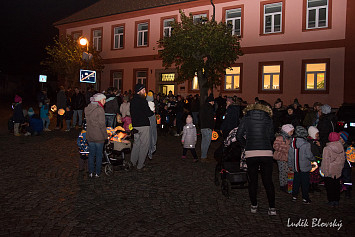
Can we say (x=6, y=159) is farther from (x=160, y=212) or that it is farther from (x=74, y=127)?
(x=74, y=127)

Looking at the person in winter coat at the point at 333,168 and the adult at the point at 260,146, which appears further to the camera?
the person in winter coat at the point at 333,168

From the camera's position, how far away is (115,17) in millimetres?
32156

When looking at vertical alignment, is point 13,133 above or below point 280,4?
below

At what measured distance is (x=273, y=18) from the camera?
77.4ft

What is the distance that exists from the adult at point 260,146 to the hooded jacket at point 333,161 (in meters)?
→ 1.47

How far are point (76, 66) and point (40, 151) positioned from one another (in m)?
20.9

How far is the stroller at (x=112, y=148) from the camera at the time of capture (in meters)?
8.38

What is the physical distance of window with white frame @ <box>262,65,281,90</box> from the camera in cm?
2338

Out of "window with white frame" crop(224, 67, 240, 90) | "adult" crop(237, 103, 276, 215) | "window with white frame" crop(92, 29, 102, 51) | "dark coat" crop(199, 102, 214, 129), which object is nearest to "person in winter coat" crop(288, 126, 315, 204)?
"adult" crop(237, 103, 276, 215)

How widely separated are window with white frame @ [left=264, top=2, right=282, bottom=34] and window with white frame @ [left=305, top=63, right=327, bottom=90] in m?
3.38

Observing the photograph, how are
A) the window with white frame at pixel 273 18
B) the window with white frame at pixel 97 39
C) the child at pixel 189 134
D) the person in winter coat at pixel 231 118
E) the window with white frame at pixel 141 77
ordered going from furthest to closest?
the window with white frame at pixel 97 39 < the window with white frame at pixel 141 77 < the window with white frame at pixel 273 18 < the child at pixel 189 134 < the person in winter coat at pixel 231 118

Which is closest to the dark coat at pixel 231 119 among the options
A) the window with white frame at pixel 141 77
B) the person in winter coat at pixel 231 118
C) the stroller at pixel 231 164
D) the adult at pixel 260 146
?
the person in winter coat at pixel 231 118

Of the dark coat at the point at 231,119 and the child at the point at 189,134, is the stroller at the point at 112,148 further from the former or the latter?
the dark coat at the point at 231,119

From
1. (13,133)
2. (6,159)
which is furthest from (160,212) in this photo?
(13,133)
